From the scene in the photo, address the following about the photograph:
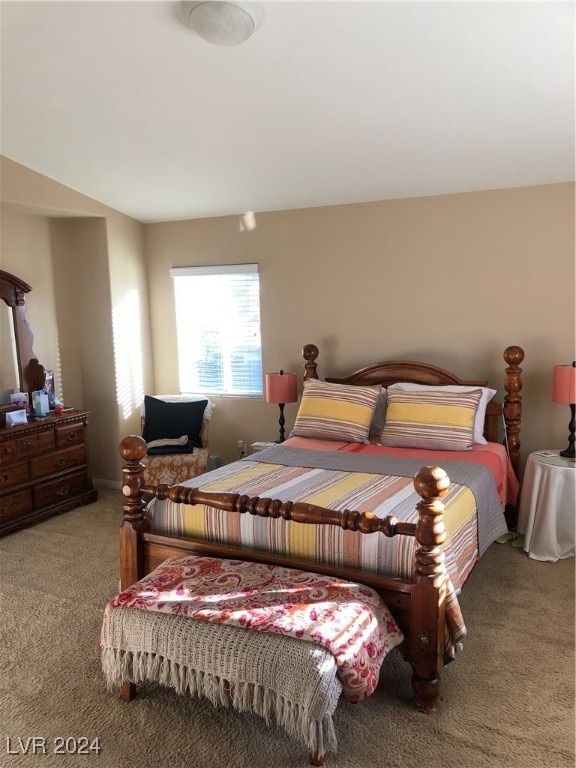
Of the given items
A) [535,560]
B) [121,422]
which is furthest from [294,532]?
[121,422]

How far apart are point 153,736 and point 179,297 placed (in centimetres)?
369

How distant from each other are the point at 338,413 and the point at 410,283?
3.64 feet

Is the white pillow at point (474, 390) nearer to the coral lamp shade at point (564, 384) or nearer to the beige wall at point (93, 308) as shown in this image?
the coral lamp shade at point (564, 384)

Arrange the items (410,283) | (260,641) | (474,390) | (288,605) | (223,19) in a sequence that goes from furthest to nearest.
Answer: (410,283) < (474,390) < (223,19) < (288,605) < (260,641)

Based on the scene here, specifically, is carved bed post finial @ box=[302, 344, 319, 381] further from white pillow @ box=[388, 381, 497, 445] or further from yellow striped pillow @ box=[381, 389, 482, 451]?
yellow striped pillow @ box=[381, 389, 482, 451]

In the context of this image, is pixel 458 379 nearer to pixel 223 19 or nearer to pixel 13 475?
pixel 223 19

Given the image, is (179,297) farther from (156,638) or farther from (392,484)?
(156,638)

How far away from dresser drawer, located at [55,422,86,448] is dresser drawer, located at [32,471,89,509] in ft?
0.82

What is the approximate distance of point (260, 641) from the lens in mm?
1955

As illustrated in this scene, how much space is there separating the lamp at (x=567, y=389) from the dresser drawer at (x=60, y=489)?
345cm

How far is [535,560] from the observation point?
340cm

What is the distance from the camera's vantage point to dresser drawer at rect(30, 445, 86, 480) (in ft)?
13.9

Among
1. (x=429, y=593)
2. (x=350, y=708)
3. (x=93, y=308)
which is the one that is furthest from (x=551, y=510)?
(x=93, y=308)

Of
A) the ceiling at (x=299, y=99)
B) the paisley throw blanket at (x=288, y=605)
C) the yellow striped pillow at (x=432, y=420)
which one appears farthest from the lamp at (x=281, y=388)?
the paisley throw blanket at (x=288, y=605)
